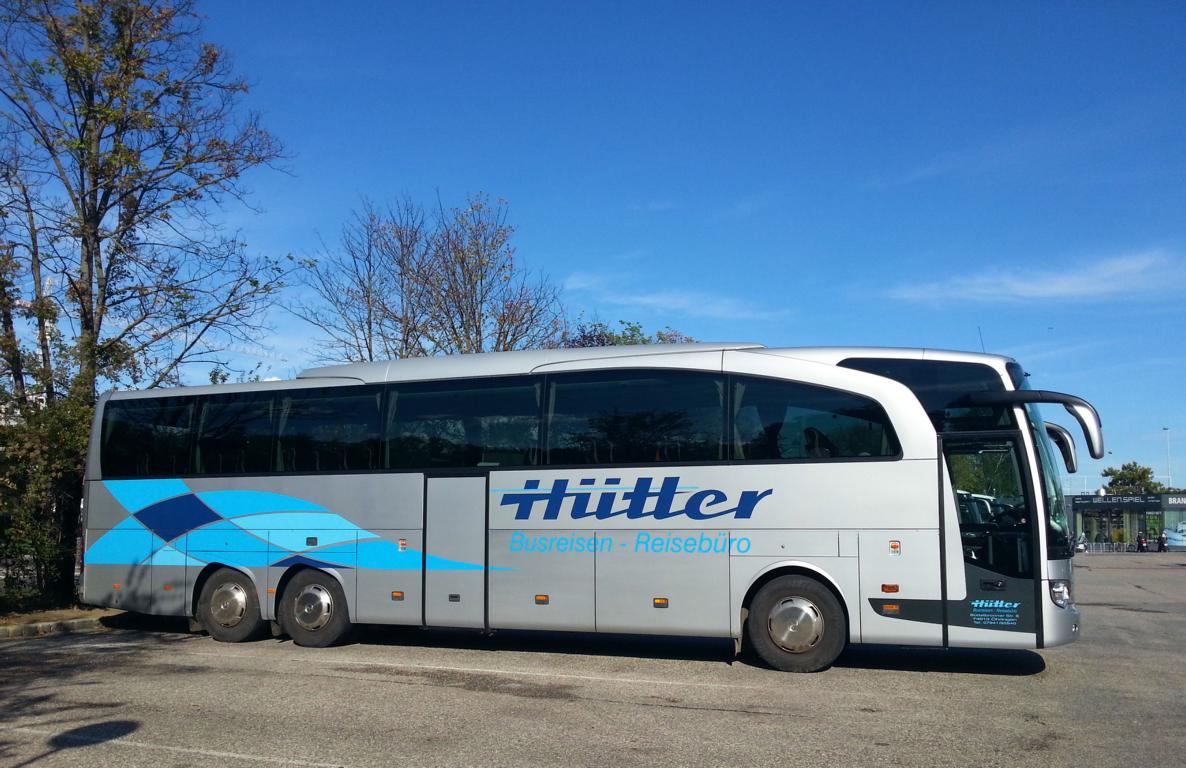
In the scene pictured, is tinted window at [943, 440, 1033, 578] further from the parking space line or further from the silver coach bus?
the parking space line

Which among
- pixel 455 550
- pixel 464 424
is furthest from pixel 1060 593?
pixel 464 424

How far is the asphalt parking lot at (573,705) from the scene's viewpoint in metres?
7.17

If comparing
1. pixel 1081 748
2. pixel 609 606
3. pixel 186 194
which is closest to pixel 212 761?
pixel 609 606

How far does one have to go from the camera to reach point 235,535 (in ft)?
44.4

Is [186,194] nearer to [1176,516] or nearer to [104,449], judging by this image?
[104,449]

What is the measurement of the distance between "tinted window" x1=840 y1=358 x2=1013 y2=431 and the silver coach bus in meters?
0.02

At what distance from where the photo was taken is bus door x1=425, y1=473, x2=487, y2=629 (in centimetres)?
1223

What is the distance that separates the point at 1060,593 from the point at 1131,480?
89.2m

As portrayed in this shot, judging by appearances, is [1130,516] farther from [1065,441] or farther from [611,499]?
[611,499]

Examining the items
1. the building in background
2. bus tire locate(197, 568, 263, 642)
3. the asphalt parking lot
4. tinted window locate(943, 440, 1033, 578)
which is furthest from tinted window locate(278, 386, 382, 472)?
the building in background

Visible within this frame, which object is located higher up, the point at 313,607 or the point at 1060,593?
the point at 1060,593

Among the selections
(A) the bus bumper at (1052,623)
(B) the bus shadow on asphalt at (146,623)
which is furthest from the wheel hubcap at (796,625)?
(B) the bus shadow on asphalt at (146,623)

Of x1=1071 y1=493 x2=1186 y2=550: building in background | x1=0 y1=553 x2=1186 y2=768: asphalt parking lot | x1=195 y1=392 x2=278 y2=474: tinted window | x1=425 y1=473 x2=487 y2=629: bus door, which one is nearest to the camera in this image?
x1=0 y1=553 x2=1186 y2=768: asphalt parking lot

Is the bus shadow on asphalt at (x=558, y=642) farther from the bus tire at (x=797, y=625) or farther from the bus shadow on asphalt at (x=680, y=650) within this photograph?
the bus tire at (x=797, y=625)
